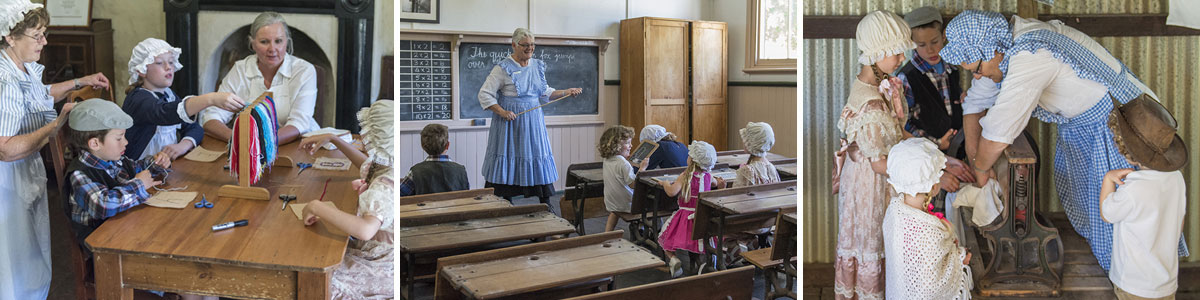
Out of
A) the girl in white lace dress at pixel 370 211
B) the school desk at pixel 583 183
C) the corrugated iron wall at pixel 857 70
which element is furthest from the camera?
the corrugated iron wall at pixel 857 70

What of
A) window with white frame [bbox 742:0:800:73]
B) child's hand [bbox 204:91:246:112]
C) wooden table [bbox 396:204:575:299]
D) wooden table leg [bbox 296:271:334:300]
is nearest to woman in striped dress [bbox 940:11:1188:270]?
window with white frame [bbox 742:0:800:73]

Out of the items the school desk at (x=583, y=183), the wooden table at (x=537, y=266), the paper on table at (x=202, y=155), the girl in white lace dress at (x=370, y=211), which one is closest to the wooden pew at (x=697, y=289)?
the wooden table at (x=537, y=266)

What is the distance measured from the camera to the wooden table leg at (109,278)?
1.82m

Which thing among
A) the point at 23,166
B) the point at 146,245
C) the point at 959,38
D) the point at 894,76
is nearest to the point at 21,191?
the point at 23,166

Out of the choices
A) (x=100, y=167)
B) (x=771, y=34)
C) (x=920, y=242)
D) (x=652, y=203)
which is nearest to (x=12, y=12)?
(x=100, y=167)

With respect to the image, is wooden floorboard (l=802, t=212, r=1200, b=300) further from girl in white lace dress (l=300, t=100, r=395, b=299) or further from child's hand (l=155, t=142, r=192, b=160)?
child's hand (l=155, t=142, r=192, b=160)

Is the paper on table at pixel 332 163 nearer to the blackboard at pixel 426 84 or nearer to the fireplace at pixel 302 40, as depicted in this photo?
the fireplace at pixel 302 40

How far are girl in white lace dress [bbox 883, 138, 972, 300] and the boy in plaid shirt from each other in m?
2.09

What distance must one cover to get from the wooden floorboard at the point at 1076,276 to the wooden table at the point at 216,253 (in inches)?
65.0

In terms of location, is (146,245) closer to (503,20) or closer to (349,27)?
(349,27)

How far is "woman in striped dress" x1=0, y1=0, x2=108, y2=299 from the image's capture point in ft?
6.43

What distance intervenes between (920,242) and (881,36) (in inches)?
25.2

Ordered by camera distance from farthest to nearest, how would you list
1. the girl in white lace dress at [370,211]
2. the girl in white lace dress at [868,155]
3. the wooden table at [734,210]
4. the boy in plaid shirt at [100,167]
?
1. the wooden table at [734,210]
2. the girl in white lace dress at [868,155]
3. the girl in white lace dress at [370,211]
4. the boy in plaid shirt at [100,167]

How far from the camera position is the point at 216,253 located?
1.80 metres
